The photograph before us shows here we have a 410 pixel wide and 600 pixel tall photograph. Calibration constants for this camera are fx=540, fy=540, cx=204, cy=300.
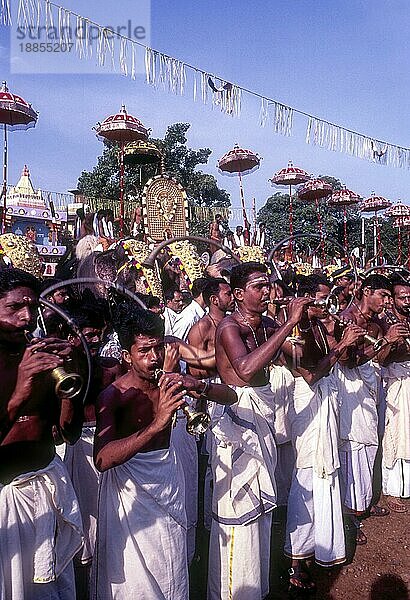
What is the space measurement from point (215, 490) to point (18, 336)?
1.80 metres

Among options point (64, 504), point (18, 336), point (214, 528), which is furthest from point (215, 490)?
point (18, 336)

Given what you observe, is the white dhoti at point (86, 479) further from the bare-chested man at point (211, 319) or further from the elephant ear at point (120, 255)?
the elephant ear at point (120, 255)

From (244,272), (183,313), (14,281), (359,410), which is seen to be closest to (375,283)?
(359,410)

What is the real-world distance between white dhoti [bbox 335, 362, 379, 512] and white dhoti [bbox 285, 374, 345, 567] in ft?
2.40

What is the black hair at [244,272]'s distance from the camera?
151 inches

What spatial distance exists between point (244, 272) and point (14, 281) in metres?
1.74

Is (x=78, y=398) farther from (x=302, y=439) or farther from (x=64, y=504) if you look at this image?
(x=302, y=439)

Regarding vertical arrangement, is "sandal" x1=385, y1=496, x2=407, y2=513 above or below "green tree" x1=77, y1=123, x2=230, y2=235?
below

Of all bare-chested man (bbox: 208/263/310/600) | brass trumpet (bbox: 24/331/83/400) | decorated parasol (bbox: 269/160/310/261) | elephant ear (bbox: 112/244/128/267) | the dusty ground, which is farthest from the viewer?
decorated parasol (bbox: 269/160/310/261)

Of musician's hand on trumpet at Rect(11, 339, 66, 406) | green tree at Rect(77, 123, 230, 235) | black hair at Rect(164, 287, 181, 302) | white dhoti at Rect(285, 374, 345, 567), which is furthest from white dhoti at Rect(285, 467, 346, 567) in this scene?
green tree at Rect(77, 123, 230, 235)

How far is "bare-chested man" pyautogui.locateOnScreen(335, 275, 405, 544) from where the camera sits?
5.13 metres

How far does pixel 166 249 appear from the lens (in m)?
9.02

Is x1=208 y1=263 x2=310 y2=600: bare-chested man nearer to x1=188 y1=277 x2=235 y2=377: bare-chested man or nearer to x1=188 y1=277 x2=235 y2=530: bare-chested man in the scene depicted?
x1=188 y1=277 x2=235 y2=530: bare-chested man

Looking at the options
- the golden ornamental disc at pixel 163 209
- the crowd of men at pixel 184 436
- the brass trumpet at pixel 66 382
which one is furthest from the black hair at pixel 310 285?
the golden ornamental disc at pixel 163 209
